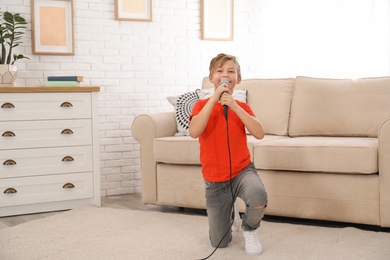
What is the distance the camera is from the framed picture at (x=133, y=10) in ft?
14.4

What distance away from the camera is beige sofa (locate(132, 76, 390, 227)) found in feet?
9.80

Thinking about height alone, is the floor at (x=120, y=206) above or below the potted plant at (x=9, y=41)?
below

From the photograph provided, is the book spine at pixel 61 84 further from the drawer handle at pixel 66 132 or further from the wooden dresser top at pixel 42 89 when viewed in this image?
the drawer handle at pixel 66 132

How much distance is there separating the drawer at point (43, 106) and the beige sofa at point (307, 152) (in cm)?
42

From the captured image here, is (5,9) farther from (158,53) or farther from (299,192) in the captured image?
(299,192)

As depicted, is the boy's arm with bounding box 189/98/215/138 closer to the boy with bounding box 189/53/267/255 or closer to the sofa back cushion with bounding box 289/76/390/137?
the boy with bounding box 189/53/267/255

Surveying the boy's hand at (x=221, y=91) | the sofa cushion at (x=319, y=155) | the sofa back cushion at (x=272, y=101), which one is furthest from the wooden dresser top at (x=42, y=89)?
the boy's hand at (x=221, y=91)

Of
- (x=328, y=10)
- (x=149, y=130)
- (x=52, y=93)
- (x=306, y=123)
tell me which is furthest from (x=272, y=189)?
(x=328, y=10)

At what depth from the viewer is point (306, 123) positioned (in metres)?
3.68

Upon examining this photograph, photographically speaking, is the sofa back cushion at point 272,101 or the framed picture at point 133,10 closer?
the sofa back cushion at point 272,101

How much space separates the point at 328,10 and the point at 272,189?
2.06 m

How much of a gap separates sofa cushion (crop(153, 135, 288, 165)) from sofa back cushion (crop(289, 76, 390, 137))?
329 millimetres

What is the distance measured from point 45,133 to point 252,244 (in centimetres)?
175

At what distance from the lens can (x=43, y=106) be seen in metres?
3.74
